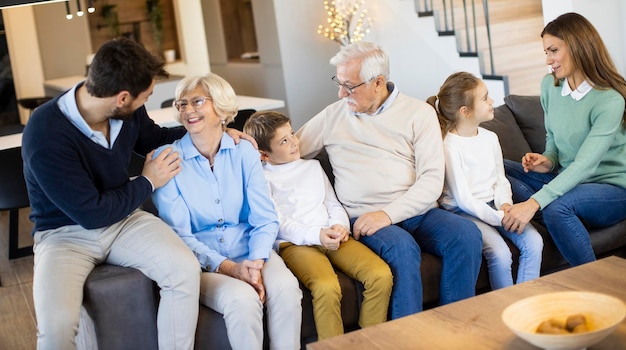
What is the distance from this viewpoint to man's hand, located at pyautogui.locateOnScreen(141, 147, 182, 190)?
A: 10.0 ft

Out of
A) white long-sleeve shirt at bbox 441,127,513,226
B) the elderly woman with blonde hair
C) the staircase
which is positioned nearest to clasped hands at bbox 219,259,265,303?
the elderly woman with blonde hair

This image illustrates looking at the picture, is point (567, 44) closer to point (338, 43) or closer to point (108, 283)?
point (108, 283)

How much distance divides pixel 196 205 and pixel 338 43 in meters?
4.72

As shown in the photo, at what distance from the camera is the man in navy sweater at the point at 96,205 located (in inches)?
108

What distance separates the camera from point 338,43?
25.1ft

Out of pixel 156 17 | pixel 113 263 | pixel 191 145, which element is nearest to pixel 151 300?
pixel 113 263

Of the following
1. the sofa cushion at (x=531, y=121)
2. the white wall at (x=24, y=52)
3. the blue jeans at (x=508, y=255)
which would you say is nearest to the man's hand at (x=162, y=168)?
the blue jeans at (x=508, y=255)

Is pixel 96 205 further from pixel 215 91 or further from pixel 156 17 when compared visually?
pixel 156 17

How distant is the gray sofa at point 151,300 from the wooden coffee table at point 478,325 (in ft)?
2.48

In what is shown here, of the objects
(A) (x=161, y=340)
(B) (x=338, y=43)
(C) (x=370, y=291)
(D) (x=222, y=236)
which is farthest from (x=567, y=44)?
(B) (x=338, y=43)

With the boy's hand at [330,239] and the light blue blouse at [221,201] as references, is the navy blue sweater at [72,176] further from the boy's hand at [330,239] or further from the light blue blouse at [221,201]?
the boy's hand at [330,239]

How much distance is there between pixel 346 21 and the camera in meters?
7.43

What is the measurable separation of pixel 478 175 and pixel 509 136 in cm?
59

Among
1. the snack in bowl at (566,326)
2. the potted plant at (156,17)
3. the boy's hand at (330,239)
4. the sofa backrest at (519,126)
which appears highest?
the potted plant at (156,17)
